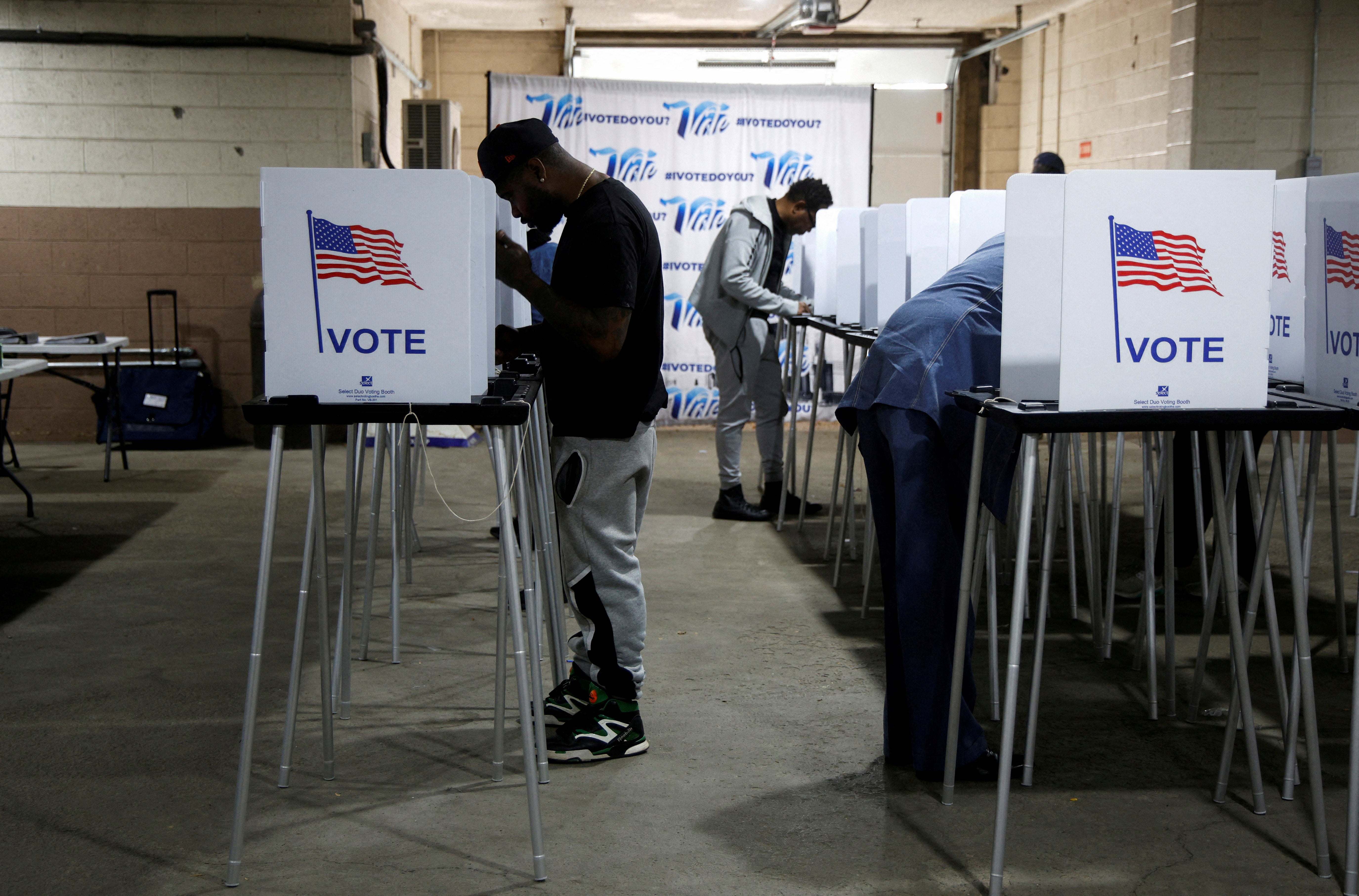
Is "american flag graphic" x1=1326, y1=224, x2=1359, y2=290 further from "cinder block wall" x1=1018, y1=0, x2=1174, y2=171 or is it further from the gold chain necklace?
"cinder block wall" x1=1018, y1=0, x2=1174, y2=171

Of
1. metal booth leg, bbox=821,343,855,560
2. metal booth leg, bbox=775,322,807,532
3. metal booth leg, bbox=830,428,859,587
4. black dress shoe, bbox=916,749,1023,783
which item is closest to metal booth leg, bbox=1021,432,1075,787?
black dress shoe, bbox=916,749,1023,783

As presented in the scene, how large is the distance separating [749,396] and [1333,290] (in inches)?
116

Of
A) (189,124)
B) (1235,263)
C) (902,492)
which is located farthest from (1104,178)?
(189,124)

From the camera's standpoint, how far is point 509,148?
2314mm

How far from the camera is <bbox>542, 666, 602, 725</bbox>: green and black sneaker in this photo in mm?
2529

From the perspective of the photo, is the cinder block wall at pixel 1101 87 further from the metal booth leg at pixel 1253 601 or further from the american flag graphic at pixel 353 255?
the american flag graphic at pixel 353 255

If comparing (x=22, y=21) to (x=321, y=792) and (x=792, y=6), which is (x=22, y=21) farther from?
(x=321, y=792)

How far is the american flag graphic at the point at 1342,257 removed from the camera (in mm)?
2117

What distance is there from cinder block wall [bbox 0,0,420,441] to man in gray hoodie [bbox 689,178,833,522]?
115 inches

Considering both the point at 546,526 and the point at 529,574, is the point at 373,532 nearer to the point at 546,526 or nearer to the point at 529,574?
the point at 546,526

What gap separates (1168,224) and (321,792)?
1.86m

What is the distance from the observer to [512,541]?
2.04m

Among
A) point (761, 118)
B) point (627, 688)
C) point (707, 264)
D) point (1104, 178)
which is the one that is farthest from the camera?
point (761, 118)

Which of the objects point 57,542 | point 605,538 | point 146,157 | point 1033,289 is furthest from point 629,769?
point 146,157
